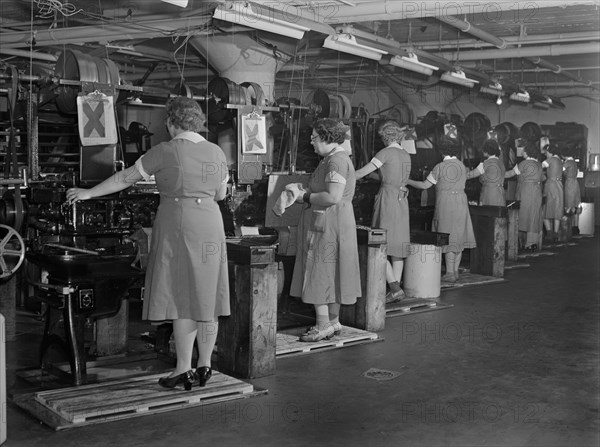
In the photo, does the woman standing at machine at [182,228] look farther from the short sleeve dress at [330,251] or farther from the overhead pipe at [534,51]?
the overhead pipe at [534,51]

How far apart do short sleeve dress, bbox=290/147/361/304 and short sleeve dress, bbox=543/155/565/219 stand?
7988 millimetres

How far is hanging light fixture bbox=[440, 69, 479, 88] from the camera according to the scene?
11.6 meters

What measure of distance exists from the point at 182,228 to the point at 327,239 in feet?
5.23

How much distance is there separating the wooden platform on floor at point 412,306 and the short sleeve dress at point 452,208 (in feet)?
A: 4.21

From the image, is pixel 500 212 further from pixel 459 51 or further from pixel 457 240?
pixel 459 51

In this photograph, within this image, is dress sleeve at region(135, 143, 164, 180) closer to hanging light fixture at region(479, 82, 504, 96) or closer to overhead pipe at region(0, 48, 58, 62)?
overhead pipe at region(0, 48, 58, 62)

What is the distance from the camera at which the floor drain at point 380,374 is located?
204 inches

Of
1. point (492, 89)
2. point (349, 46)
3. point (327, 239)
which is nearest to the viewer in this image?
point (327, 239)

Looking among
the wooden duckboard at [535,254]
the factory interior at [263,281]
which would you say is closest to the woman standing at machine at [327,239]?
the factory interior at [263,281]

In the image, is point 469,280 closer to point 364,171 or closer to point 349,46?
point 364,171

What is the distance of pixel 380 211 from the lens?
773 cm

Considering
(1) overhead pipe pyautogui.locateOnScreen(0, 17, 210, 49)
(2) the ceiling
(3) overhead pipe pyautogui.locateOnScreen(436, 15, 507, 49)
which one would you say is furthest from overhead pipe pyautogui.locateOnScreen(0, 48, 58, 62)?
(3) overhead pipe pyautogui.locateOnScreen(436, 15, 507, 49)

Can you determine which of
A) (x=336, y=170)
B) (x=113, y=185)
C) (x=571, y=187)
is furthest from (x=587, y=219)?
(x=113, y=185)

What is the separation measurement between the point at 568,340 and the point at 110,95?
3969 millimetres
